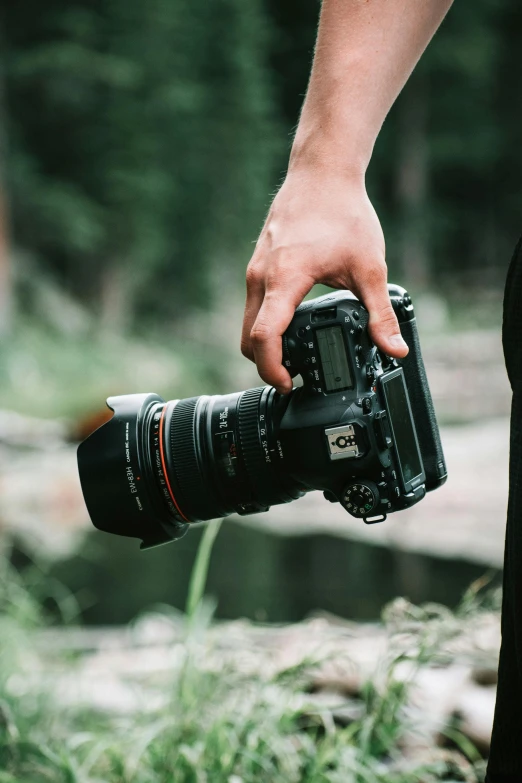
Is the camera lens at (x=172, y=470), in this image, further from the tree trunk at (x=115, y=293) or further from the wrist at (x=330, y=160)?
the tree trunk at (x=115, y=293)

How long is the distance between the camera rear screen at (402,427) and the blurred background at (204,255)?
8.75 feet

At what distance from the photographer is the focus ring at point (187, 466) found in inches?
52.3

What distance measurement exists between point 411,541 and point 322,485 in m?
4.05

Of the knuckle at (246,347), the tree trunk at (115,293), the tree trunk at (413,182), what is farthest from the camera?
the tree trunk at (413,182)

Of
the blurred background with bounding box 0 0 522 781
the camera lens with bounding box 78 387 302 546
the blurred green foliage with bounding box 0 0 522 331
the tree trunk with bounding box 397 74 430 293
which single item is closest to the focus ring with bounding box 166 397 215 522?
the camera lens with bounding box 78 387 302 546

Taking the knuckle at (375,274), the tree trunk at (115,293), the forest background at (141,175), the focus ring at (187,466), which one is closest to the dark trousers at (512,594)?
the knuckle at (375,274)

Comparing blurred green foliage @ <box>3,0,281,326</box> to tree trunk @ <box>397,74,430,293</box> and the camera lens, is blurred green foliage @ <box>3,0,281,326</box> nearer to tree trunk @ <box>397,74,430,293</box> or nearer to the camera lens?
tree trunk @ <box>397,74,430,293</box>

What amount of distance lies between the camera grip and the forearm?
1.16 feet

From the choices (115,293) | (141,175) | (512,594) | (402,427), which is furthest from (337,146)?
(115,293)

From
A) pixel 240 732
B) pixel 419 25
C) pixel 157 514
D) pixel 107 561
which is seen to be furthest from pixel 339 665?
pixel 107 561

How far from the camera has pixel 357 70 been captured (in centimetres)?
100

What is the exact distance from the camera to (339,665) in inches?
76.3

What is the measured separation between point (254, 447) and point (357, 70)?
0.52 meters

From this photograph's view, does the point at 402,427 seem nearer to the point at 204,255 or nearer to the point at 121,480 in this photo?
the point at 121,480
